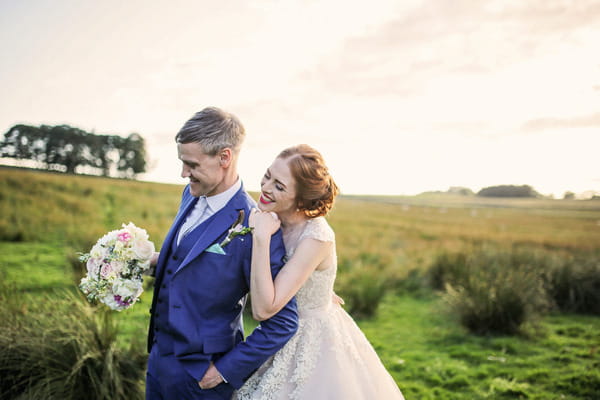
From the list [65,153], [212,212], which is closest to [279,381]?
[212,212]

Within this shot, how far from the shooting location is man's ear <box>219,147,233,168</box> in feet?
7.39

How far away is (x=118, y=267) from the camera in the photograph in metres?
2.47

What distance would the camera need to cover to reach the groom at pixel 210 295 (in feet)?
6.88

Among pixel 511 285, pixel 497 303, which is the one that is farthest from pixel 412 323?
pixel 511 285

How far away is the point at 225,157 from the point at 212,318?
962 millimetres

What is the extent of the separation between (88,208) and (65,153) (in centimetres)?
1397

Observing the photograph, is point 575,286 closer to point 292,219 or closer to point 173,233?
point 292,219

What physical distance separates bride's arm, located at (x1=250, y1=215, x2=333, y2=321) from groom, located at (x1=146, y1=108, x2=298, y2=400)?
0.08 metres

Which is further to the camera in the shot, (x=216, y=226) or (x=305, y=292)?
(x=305, y=292)

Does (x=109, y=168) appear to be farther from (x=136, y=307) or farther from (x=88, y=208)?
(x=136, y=307)

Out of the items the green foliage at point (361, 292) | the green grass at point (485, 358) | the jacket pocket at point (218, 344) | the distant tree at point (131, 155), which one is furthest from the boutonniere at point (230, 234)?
the distant tree at point (131, 155)

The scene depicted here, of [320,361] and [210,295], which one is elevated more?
[210,295]

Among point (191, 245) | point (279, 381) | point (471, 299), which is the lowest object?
point (471, 299)

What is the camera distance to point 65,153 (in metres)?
28.3
